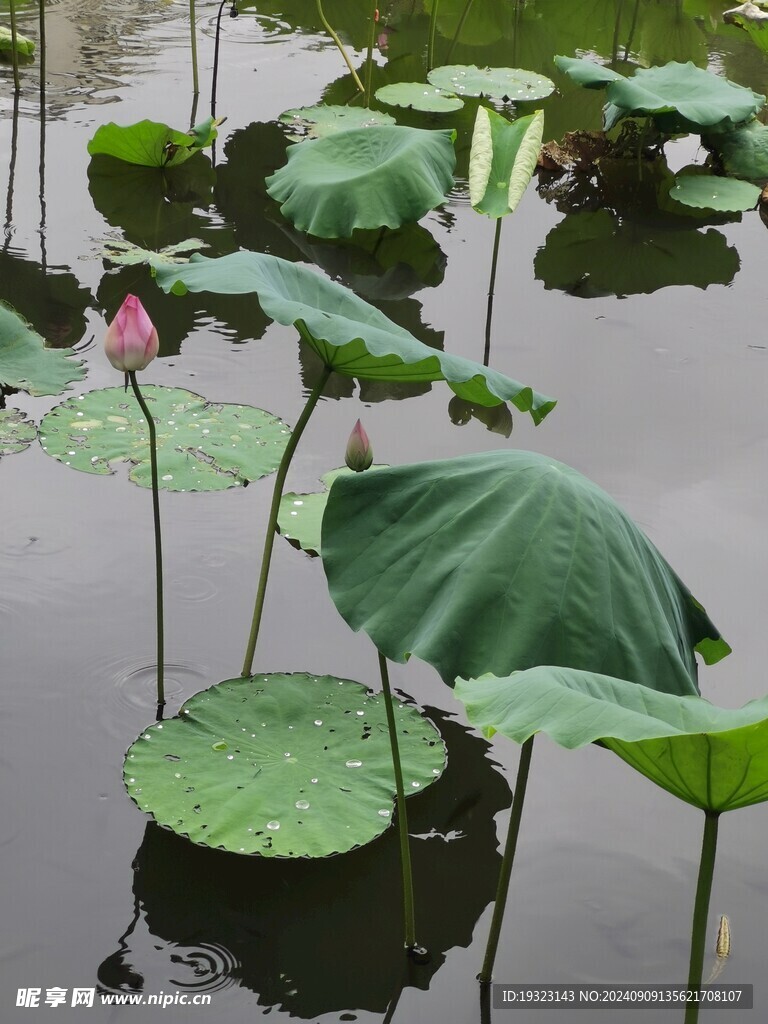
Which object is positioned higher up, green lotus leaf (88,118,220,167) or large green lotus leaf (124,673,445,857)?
green lotus leaf (88,118,220,167)

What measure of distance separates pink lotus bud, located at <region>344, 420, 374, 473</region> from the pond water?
1.95 ft

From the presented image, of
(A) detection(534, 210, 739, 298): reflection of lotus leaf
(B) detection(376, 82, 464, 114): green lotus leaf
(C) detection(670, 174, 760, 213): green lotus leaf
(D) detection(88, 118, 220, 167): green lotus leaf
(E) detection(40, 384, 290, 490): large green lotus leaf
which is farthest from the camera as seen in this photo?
(B) detection(376, 82, 464, 114): green lotus leaf

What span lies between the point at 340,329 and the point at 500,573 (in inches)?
17.5

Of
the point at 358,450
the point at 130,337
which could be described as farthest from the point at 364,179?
the point at 358,450

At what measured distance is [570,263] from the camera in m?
4.09

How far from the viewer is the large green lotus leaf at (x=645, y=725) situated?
103cm

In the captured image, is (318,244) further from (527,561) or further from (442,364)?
(527,561)

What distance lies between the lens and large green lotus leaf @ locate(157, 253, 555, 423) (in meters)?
1.65

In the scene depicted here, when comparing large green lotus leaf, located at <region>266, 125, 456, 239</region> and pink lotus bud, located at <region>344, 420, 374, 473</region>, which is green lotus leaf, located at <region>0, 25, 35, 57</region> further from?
pink lotus bud, located at <region>344, 420, 374, 473</region>

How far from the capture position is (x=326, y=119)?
4906mm

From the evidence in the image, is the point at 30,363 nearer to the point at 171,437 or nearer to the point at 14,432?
the point at 14,432

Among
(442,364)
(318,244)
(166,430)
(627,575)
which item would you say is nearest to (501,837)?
(627,575)

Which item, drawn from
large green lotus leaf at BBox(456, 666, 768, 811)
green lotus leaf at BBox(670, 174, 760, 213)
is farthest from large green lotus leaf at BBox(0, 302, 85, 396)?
green lotus leaf at BBox(670, 174, 760, 213)

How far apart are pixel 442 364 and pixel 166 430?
1.16 metres
